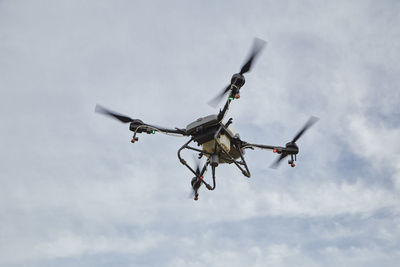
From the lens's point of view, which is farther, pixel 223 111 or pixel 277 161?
pixel 277 161

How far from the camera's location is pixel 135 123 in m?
20.8

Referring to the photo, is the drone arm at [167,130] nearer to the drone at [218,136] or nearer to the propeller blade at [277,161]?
the drone at [218,136]

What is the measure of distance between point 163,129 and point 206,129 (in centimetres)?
252

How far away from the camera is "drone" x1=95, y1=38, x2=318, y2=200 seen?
60.8 feet

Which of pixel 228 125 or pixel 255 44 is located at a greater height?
pixel 255 44

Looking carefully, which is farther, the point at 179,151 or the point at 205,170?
the point at 205,170

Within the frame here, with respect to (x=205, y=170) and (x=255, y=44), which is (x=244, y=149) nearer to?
(x=205, y=170)

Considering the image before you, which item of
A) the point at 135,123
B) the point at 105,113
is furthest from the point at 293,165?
the point at 105,113

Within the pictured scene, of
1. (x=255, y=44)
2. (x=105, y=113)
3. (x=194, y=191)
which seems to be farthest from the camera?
(x=194, y=191)

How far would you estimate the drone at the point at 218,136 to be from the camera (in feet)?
60.8

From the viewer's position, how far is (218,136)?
19297mm

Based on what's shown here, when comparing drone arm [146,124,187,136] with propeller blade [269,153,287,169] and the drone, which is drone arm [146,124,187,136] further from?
propeller blade [269,153,287,169]

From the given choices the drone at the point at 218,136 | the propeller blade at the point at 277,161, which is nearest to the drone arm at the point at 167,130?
the drone at the point at 218,136

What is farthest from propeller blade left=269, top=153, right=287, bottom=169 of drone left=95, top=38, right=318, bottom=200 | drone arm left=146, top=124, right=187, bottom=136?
drone arm left=146, top=124, right=187, bottom=136
